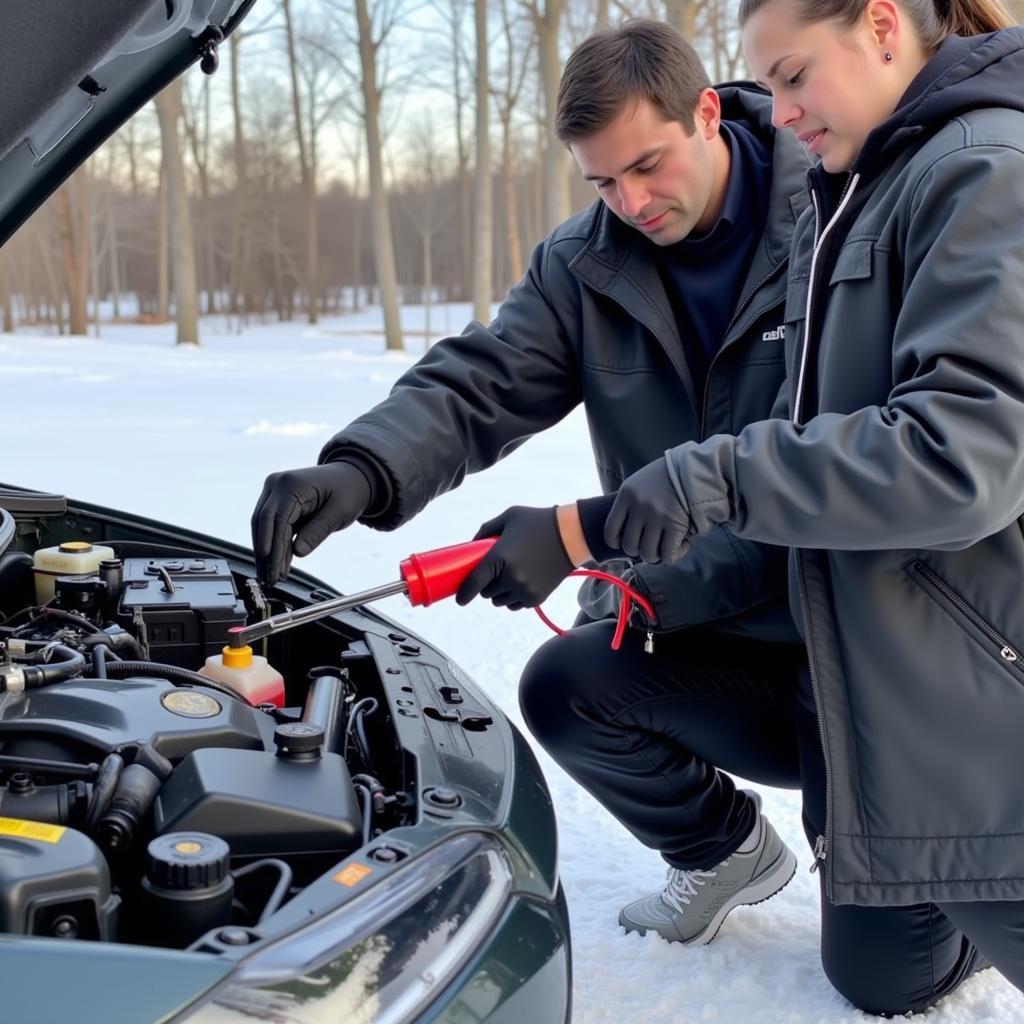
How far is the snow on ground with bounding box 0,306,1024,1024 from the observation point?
2.28 m

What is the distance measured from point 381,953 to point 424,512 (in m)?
5.09

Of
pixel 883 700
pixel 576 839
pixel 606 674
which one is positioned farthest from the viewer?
pixel 576 839

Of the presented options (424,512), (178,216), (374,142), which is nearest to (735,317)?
(424,512)

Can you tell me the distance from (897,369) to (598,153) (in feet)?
2.90

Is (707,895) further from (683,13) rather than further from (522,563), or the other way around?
(683,13)

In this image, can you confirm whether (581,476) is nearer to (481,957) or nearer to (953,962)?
(953,962)

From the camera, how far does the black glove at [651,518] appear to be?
1706 millimetres

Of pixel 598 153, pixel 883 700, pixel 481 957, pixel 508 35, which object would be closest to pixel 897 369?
pixel 883 700

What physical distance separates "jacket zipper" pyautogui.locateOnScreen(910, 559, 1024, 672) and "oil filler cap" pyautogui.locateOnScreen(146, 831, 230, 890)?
1.13m

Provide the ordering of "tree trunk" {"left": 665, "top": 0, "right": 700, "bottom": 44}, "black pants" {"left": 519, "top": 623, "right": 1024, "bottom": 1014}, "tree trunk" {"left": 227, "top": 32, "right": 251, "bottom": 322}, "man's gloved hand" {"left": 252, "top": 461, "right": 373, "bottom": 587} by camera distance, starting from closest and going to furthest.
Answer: "man's gloved hand" {"left": 252, "top": 461, "right": 373, "bottom": 587}, "black pants" {"left": 519, "top": 623, "right": 1024, "bottom": 1014}, "tree trunk" {"left": 665, "top": 0, "right": 700, "bottom": 44}, "tree trunk" {"left": 227, "top": 32, "right": 251, "bottom": 322}

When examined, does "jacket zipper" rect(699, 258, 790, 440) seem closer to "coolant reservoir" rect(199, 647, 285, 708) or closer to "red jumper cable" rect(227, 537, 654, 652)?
"red jumper cable" rect(227, 537, 654, 652)

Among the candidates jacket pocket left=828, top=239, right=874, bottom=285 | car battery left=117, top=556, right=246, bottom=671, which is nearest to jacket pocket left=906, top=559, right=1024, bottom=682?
jacket pocket left=828, top=239, right=874, bottom=285

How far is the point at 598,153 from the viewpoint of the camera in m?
2.30

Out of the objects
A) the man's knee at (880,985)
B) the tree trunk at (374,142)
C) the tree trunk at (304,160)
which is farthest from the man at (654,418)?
the tree trunk at (304,160)
